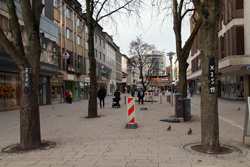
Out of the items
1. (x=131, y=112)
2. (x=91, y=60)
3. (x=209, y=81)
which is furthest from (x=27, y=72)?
(x=91, y=60)

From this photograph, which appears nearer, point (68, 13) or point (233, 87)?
point (233, 87)

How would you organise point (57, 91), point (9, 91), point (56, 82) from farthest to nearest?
point (57, 91) < point (56, 82) < point (9, 91)

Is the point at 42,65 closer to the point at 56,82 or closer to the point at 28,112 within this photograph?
the point at 56,82

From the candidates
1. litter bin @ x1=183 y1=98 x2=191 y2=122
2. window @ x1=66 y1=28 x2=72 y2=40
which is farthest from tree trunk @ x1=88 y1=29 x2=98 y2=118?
window @ x1=66 y1=28 x2=72 y2=40

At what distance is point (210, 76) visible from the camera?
5195 mm

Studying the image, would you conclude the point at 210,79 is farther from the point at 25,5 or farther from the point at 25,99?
the point at 25,5

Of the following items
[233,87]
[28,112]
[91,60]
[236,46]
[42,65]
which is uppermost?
[236,46]

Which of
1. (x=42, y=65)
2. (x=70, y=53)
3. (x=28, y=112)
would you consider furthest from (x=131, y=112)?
(x=70, y=53)

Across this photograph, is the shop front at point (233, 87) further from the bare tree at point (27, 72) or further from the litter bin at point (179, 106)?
the bare tree at point (27, 72)

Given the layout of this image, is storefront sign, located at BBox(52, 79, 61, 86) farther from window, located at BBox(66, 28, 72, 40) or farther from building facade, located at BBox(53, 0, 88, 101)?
window, located at BBox(66, 28, 72, 40)

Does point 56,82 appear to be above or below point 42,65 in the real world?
below

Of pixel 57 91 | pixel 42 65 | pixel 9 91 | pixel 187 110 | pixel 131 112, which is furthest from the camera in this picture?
pixel 57 91

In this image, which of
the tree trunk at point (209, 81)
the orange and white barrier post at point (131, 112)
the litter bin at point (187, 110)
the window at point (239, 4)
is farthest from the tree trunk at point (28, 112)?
the window at point (239, 4)

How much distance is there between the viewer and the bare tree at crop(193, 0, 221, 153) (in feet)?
17.1
